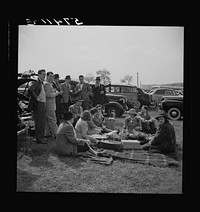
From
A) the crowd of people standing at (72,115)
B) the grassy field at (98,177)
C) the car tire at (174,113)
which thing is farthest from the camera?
the crowd of people standing at (72,115)

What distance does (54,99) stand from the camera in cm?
419

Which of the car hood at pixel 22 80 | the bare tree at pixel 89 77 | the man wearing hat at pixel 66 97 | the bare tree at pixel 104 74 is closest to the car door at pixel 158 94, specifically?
the bare tree at pixel 104 74

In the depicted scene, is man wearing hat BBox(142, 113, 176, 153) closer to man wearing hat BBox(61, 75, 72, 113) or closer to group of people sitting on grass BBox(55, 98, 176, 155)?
group of people sitting on grass BBox(55, 98, 176, 155)

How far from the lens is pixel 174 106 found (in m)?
4.03

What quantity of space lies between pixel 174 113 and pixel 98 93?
3.58 ft

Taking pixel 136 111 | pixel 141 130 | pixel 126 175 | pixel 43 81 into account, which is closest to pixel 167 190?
pixel 126 175

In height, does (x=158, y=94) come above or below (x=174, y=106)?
above

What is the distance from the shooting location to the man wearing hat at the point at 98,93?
4.13 meters

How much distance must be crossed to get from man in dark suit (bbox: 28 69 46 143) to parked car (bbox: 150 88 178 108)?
1553 mm

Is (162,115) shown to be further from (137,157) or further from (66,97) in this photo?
(66,97)

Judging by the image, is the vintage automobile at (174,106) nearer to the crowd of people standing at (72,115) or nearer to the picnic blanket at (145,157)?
the crowd of people standing at (72,115)

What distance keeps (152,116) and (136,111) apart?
0.25m

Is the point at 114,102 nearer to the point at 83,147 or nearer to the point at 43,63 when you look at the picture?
the point at 83,147

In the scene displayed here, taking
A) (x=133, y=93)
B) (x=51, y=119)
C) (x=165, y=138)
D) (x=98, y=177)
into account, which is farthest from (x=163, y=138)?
(x=51, y=119)
